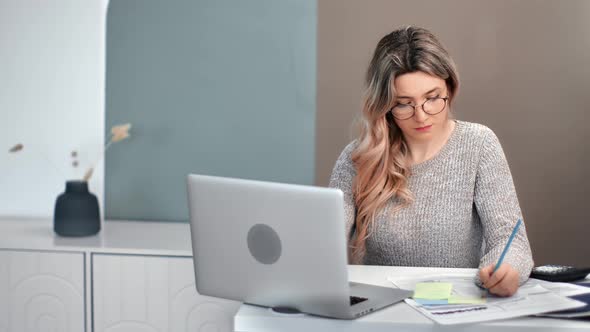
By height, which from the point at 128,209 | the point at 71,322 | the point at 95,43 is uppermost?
the point at 95,43

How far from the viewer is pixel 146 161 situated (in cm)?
302

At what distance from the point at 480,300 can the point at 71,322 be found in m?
1.72

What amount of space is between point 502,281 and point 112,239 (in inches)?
65.6

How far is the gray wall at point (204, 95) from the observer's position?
289cm

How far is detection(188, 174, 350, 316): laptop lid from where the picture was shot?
4.15ft

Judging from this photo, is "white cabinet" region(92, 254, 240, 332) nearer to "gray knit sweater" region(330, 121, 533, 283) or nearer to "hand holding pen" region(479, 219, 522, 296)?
"gray knit sweater" region(330, 121, 533, 283)

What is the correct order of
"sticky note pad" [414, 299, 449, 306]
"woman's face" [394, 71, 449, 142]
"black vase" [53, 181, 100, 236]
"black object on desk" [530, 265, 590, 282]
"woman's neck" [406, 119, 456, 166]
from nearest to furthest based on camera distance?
"sticky note pad" [414, 299, 449, 306] < "black object on desk" [530, 265, 590, 282] < "woman's face" [394, 71, 449, 142] < "woman's neck" [406, 119, 456, 166] < "black vase" [53, 181, 100, 236]

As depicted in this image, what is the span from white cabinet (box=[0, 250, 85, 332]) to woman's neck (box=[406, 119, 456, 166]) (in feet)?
4.29

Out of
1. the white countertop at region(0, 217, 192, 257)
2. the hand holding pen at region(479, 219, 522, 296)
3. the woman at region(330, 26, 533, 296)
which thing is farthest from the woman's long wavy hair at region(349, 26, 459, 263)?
the white countertop at region(0, 217, 192, 257)

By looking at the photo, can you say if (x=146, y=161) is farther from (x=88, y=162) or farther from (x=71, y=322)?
(x=71, y=322)

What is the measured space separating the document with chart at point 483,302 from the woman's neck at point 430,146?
1.68 feet

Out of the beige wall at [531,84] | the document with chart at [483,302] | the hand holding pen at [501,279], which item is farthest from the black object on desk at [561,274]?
the beige wall at [531,84]

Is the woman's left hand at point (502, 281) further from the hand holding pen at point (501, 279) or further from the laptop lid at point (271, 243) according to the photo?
the laptop lid at point (271, 243)

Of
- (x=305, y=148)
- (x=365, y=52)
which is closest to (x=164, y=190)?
(x=305, y=148)
